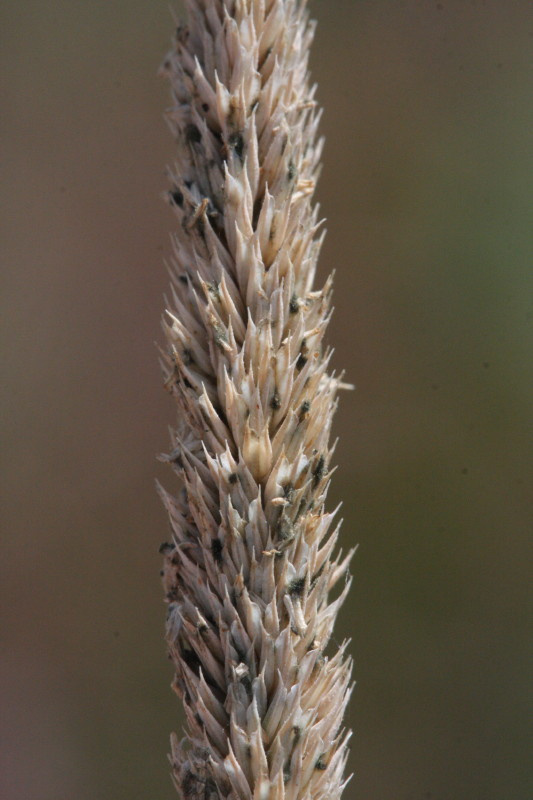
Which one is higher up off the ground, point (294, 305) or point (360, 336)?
point (360, 336)

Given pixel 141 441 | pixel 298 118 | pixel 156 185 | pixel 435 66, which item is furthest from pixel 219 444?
pixel 435 66

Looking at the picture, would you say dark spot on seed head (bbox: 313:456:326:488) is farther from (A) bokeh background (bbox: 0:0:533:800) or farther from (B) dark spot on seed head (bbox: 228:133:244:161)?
(A) bokeh background (bbox: 0:0:533:800)

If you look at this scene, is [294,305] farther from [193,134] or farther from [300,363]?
[193,134]

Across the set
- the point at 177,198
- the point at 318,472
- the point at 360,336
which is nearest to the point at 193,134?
the point at 177,198

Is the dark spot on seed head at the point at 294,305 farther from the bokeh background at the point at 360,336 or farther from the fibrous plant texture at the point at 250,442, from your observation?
the bokeh background at the point at 360,336

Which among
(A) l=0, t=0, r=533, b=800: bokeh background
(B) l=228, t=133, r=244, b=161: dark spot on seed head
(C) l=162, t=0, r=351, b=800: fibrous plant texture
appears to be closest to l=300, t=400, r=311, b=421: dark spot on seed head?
(C) l=162, t=0, r=351, b=800: fibrous plant texture

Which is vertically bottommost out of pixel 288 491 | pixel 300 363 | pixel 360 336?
pixel 288 491

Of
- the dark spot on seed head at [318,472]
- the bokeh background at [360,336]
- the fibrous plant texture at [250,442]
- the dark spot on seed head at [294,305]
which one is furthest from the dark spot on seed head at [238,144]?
the bokeh background at [360,336]
